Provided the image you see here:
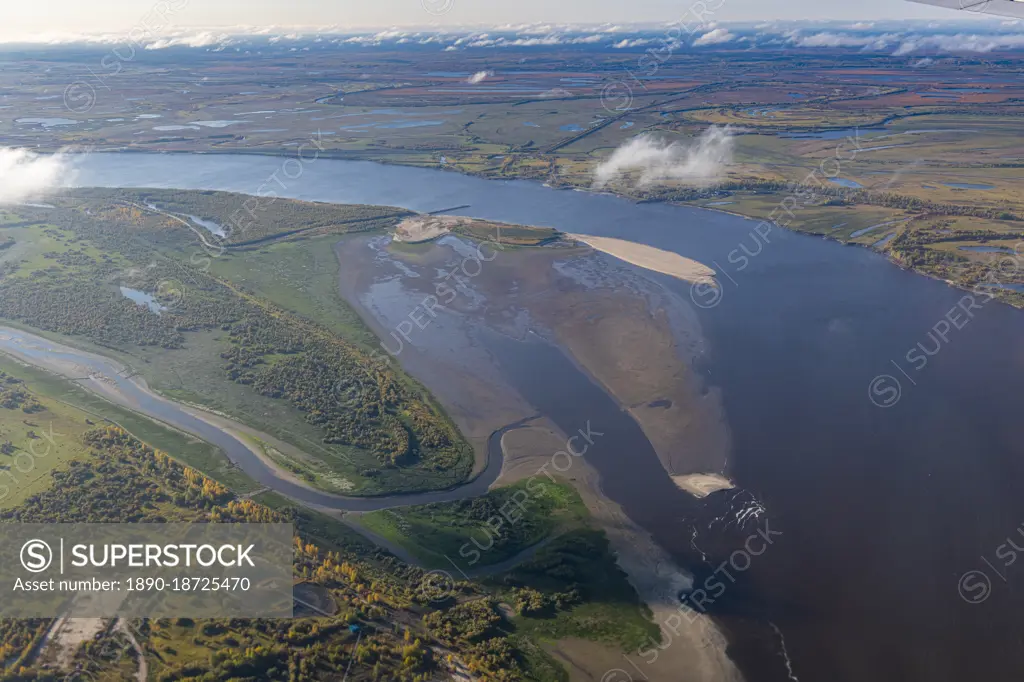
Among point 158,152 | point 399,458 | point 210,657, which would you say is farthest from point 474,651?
point 158,152

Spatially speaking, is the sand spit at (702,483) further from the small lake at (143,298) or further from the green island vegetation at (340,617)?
the small lake at (143,298)

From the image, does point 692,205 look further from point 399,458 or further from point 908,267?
point 399,458

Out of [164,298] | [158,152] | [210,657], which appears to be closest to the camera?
[210,657]

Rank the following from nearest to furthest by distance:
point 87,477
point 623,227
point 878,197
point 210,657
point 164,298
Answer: point 210,657 → point 87,477 → point 164,298 → point 623,227 → point 878,197

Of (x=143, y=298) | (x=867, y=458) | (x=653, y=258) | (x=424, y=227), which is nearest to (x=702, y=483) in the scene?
(x=867, y=458)

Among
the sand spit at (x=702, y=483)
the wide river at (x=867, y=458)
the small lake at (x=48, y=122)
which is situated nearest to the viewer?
the wide river at (x=867, y=458)

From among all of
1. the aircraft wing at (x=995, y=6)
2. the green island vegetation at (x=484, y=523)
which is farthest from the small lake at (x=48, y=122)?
the aircraft wing at (x=995, y=6)
